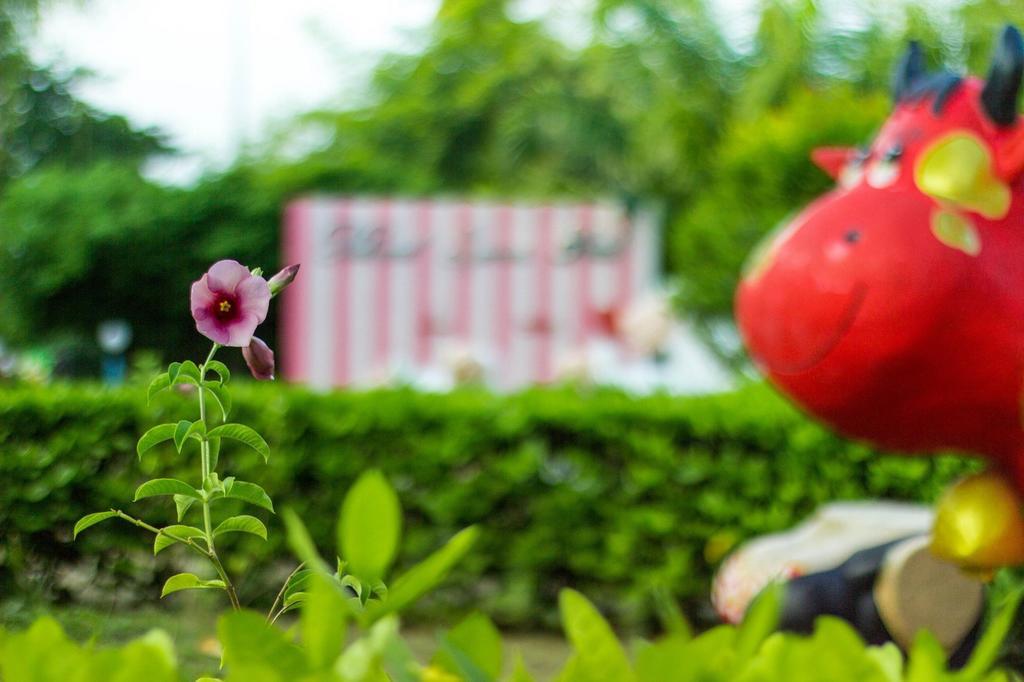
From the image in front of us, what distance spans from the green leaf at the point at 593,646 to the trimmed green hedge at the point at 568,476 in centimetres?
386

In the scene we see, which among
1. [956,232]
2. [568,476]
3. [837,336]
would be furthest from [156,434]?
[568,476]

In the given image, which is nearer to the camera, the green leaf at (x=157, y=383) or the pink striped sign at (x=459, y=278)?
the green leaf at (x=157, y=383)

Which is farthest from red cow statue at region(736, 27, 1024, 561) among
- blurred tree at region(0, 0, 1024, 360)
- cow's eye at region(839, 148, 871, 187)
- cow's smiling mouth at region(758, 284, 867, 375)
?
blurred tree at region(0, 0, 1024, 360)

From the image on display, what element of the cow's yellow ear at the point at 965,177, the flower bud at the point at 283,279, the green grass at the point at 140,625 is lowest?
the green grass at the point at 140,625

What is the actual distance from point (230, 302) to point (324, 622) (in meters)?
0.48

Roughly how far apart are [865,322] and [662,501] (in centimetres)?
244

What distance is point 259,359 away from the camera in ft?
4.53

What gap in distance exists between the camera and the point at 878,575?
330cm

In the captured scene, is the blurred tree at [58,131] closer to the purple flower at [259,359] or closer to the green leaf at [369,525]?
the purple flower at [259,359]

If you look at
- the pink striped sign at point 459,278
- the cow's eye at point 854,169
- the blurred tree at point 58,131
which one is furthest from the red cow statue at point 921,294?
the blurred tree at point 58,131

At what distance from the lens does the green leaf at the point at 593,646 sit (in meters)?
1.05

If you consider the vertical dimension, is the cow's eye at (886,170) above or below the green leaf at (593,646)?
above

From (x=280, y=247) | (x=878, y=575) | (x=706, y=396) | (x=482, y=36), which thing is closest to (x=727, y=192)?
(x=706, y=396)

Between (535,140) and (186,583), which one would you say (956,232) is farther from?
(535,140)
